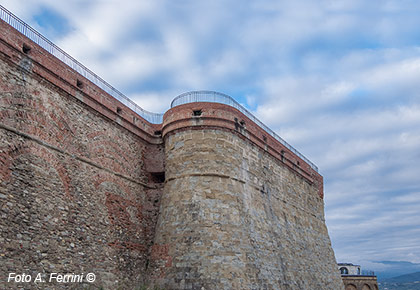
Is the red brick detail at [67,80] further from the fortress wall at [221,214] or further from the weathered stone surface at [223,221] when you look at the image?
the weathered stone surface at [223,221]

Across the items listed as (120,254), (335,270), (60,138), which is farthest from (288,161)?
(60,138)

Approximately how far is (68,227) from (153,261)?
137 inches

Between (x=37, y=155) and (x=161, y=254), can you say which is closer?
(x=37, y=155)

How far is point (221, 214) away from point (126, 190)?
338cm

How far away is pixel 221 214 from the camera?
1349cm

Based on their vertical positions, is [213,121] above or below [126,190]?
above

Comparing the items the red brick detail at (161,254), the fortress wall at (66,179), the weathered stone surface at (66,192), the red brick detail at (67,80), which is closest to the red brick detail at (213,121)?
the red brick detail at (67,80)

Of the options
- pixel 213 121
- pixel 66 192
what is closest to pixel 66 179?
pixel 66 192

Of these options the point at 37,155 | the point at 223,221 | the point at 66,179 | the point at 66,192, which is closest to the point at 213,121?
the point at 223,221

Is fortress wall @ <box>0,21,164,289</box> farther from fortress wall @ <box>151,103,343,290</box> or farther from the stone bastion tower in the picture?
fortress wall @ <box>151,103,343,290</box>

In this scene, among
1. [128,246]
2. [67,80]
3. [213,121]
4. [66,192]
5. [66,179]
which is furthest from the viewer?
[213,121]

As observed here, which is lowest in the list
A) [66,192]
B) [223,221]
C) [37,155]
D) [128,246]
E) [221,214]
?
[128,246]

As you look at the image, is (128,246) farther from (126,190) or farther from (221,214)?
(221,214)

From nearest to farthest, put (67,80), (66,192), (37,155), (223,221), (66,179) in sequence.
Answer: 1. (37,155)
2. (66,192)
3. (66,179)
4. (67,80)
5. (223,221)
